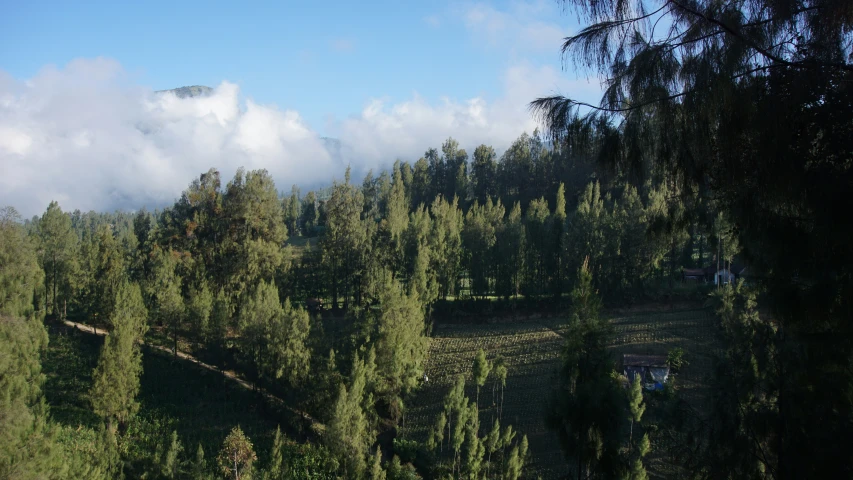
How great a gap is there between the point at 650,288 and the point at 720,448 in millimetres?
31840

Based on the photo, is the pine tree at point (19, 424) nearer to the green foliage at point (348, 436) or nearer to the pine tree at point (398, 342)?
the green foliage at point (348, 436)

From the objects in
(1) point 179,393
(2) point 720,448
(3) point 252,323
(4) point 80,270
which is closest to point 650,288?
(3) point 252,323

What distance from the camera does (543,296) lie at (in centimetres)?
4206

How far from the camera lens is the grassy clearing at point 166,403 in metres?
23.0

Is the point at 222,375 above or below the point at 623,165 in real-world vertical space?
below

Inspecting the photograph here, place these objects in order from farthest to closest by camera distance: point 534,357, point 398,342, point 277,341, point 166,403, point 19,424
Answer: point 534,357
point 398,342
point 166,403
point 277,341
point 19,424

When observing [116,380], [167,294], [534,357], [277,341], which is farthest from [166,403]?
[534,357]

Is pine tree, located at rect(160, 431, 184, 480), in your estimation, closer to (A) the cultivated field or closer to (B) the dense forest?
(B) the dense forest

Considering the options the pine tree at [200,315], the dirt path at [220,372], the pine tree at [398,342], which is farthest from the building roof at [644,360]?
the pine tree at [200,315]

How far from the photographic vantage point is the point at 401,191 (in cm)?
6662

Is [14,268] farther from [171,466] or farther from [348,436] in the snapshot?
[348,436]

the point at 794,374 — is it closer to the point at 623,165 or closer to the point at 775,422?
the point at 775,422

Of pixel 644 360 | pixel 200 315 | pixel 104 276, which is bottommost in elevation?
pixel 644 360

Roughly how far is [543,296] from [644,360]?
51.7 feet
